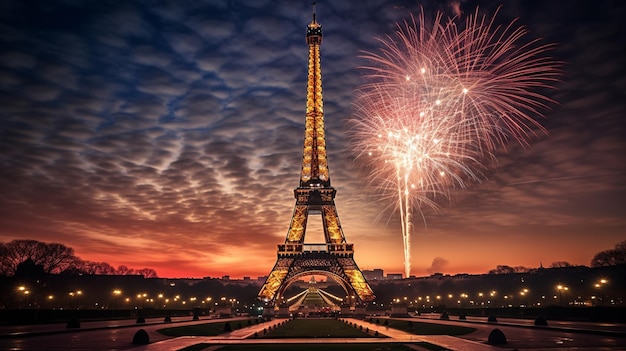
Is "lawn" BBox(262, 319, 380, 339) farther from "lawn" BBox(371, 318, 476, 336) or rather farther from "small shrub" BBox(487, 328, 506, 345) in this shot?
"small shrub" BBox(487, 328, 506, 345)

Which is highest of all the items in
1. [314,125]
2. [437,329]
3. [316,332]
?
[314,125]

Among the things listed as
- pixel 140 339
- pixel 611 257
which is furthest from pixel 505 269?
pixel 140 339

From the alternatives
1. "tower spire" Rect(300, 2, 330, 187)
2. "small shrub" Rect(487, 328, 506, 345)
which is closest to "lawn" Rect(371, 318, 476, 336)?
"small shrub" Rect(487, 328, 506, 345)

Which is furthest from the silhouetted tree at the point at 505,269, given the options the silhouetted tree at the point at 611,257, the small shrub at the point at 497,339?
the small shrub at the point at 497,339

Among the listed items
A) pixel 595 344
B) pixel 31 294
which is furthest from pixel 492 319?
pixel 31 294

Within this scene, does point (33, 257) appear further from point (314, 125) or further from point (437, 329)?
point (437, 329)

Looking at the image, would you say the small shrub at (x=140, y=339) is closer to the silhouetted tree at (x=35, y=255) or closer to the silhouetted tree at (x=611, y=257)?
the silhouetted tree at (x=35, y=255)

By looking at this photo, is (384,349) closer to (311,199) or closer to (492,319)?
(492,319)
